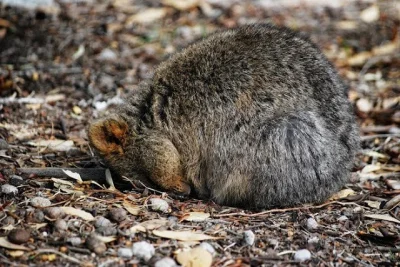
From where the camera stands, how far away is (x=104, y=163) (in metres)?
5.75

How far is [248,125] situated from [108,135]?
1.27 metres

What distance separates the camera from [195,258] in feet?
14.3

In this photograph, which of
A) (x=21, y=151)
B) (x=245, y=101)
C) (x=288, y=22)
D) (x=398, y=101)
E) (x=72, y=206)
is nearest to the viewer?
(x=72, y=206)

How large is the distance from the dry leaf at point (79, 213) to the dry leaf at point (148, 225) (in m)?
0.37

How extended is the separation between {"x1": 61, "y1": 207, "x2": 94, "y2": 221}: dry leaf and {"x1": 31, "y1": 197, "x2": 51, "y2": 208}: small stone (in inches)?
7.1

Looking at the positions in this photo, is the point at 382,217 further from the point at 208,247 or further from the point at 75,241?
the point at 75,241

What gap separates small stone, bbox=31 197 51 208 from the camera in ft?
16.2

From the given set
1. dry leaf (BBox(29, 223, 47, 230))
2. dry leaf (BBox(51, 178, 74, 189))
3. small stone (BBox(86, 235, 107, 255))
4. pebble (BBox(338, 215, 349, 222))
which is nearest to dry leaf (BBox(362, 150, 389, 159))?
pebble (BBox(338, 215, 349, 222))

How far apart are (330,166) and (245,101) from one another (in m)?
0.95

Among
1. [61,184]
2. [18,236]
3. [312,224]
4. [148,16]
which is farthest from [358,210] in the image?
[148,16]

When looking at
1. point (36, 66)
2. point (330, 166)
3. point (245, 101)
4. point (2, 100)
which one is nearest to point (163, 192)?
point (245, 101)

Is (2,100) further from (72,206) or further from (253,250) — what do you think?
(253,250)

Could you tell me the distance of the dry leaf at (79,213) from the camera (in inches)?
190

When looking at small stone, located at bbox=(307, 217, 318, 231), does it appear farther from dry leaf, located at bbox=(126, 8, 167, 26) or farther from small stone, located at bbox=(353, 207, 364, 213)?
dry leaf, located at bbox=(126, 8, 167, 26)
